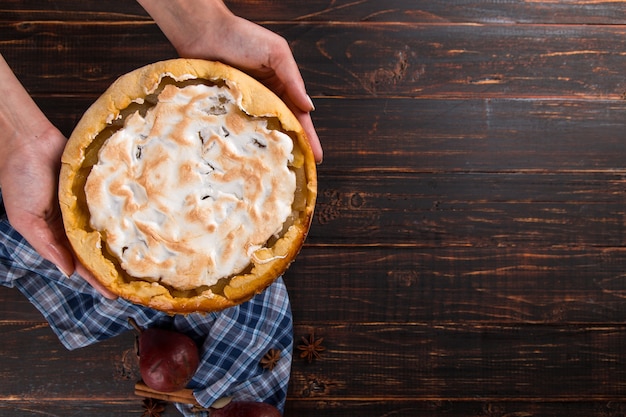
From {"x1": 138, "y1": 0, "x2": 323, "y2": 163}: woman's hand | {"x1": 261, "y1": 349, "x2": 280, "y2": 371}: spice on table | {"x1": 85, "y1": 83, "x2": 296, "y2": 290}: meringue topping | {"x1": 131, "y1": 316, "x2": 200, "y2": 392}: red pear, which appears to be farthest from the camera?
{"x1": 261, "y1": 349, "x2": 280, "y2": 371}: spice on table

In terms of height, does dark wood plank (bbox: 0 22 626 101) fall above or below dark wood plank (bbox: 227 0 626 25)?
below

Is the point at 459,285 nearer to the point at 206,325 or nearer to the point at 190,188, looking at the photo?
the point at 206,325

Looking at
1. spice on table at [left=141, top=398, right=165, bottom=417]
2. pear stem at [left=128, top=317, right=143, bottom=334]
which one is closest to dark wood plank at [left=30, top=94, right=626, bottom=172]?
pear stem at [left=128, top=317, right=143, bottom=334]

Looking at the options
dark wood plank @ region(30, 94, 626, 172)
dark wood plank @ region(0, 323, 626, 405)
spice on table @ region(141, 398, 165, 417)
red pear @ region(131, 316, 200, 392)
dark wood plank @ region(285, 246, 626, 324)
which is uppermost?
dark wood plank @ region(30, 94, 626, 172)

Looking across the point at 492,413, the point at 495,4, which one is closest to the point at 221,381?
the point at 492,413

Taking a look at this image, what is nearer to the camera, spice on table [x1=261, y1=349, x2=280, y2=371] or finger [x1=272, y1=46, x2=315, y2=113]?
finger [x1=272, y1=46, x2=315, y2=113]

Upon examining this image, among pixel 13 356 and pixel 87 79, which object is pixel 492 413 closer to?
pixel 13 356

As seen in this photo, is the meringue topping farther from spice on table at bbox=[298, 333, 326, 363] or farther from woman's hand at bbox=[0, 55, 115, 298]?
spice on table at bbox=[298, 333, 326, 363]
